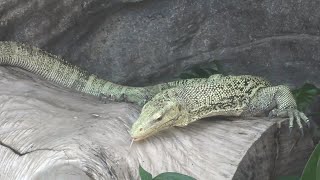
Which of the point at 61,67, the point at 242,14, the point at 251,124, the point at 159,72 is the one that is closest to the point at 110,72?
the point at 159,72

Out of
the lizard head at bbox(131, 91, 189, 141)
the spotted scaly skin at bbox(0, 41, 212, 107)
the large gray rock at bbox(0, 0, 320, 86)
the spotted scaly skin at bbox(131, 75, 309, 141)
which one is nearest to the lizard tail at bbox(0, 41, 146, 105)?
the spotted scaly skin at bbox(0, 41, 212, 107)

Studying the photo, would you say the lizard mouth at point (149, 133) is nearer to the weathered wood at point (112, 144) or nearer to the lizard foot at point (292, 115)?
the weathered wood at point (112, 144)

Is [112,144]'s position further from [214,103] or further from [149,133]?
[214,103]

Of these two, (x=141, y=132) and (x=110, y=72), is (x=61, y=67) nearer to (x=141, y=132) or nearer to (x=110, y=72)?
(x=110, y=72)

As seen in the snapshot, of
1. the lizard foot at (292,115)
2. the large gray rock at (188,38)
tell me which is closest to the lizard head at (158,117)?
the lizard foot at (292,115)

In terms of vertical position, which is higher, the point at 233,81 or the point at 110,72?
the point at 233,81

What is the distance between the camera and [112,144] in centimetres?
282

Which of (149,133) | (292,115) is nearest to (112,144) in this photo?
(149,133)

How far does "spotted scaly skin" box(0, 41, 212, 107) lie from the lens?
3.89 m

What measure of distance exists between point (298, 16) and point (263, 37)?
29 cm

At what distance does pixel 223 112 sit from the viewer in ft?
11.1

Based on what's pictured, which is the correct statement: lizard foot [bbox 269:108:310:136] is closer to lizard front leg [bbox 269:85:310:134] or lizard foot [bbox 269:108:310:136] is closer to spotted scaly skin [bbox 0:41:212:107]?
lizard front leg [bbox 269:85:310:134]

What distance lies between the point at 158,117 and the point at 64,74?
3.99ft

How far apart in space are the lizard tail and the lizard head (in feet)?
2.53
